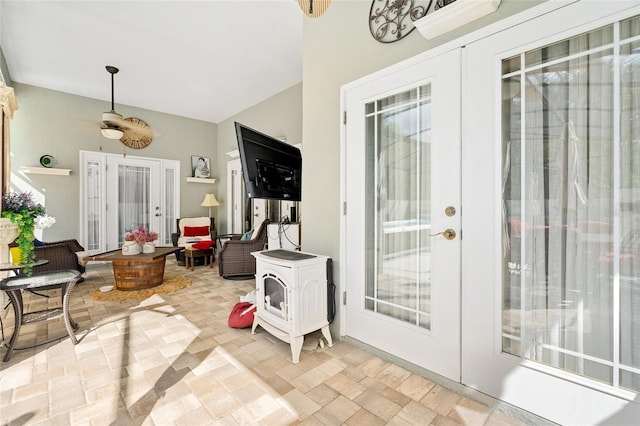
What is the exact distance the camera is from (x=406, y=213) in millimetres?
2025

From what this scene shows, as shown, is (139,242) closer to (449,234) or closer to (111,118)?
(111,118)

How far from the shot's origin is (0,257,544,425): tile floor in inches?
59.4

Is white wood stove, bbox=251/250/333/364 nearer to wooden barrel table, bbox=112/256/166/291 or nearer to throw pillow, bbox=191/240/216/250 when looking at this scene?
wooden barrel table, bbox=112/256/166/291

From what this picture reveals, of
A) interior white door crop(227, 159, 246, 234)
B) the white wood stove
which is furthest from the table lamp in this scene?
the white wood stove

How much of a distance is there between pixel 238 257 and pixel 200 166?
3.19 meters

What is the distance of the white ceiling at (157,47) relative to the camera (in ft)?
9.64

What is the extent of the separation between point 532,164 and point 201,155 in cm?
652

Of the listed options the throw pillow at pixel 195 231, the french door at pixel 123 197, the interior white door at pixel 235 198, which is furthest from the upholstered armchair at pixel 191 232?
the french door at pixel 123 197

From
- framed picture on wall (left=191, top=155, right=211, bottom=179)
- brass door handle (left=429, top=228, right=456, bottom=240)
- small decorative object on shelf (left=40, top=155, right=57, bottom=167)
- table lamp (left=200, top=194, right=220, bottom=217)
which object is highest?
framed picture on wall (left=191, top=155, right=211, bottom=179)

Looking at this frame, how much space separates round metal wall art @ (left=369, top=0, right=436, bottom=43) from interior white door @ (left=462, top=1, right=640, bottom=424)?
50 cm

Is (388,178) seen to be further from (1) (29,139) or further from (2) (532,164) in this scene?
(1) (29,139)

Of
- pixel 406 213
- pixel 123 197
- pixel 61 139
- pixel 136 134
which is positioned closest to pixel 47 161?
pixel 61 139

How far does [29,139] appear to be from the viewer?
4656mm

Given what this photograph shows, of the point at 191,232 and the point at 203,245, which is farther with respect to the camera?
the point at 191,232
